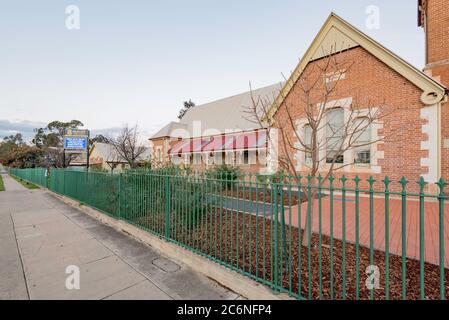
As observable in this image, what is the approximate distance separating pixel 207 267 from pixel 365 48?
1128cm

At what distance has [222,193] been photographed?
12.9ft

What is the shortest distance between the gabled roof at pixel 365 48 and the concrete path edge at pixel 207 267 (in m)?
5.36

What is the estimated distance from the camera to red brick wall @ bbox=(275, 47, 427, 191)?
8.70m

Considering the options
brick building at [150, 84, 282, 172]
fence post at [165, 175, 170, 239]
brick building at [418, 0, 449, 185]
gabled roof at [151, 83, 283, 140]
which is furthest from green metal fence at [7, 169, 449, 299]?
gabled roof at [151, 83, 283, 140]

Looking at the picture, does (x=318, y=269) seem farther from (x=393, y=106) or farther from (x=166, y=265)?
(x=393, y=106)

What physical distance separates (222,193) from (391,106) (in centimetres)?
931

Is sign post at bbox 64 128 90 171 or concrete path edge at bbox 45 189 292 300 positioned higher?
sign post at bbox 64 128 90 171

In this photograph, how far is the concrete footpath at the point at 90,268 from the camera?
3258 mm

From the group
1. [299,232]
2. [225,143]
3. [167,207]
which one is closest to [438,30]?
[299,232]

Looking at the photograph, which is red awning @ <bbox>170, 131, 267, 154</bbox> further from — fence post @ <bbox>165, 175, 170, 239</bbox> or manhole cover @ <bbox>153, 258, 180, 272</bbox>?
manhole cover @ <bbox>153, 258, 180, 272</bbox>

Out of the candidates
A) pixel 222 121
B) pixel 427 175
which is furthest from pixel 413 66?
pixel 222 121

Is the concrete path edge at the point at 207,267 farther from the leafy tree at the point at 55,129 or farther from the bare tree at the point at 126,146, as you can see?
the leafy tree at the point at 55,129

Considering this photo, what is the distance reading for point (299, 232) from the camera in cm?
296

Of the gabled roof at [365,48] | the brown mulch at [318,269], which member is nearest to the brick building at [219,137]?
the gabled roof at [365,48]
